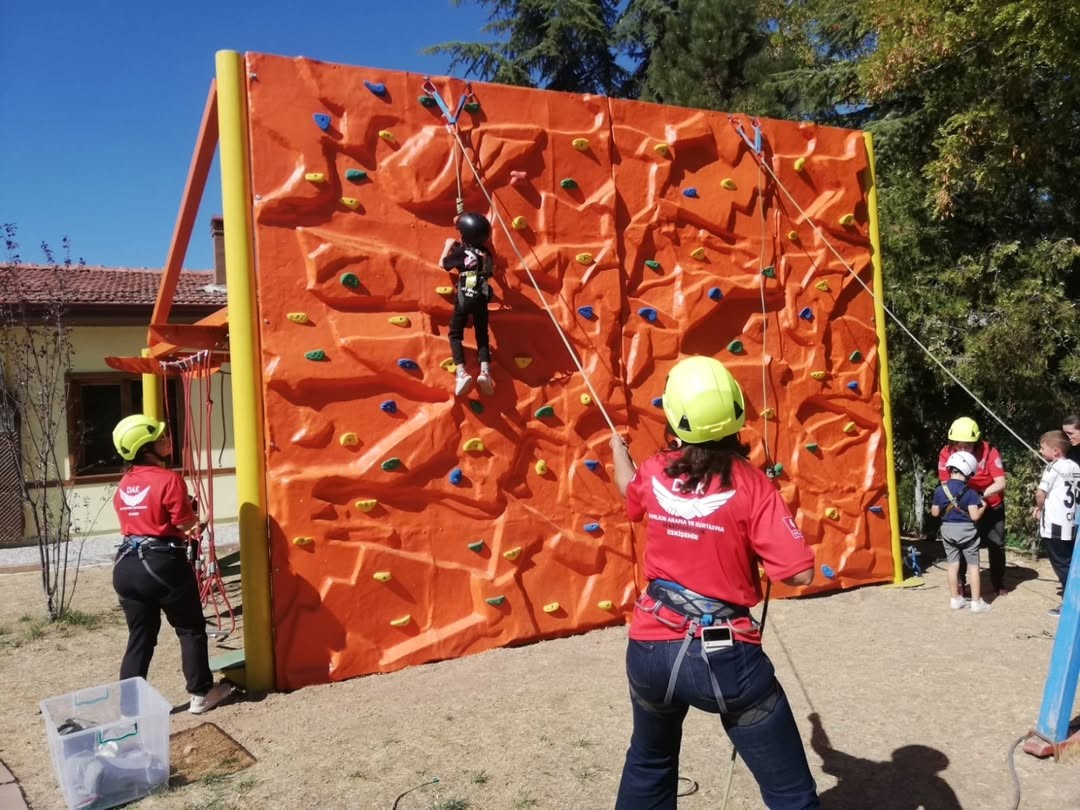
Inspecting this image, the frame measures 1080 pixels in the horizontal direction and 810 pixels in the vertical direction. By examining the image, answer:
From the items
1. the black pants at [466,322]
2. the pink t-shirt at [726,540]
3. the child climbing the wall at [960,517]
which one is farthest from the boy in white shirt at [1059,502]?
the pink t-shirt at [726,540]

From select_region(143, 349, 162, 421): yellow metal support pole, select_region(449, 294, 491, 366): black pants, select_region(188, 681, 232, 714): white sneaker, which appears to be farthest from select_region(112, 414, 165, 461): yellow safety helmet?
select_region(143, 349, 162, 421): yellow metal support pole

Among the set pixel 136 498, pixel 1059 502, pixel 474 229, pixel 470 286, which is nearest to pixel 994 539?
pixel 1059 502

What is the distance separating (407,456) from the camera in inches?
216

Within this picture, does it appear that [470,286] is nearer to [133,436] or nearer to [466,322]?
[466,322]

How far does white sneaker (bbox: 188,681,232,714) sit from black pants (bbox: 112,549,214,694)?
0.04 m

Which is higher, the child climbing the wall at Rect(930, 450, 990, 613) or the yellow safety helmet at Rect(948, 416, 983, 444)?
the yellow safety helmet at Rect(948, 416, 983, 444)

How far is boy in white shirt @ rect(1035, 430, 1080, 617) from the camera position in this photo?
20.1ft

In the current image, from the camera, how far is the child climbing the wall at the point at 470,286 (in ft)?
17.6

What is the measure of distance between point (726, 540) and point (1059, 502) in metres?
4.85

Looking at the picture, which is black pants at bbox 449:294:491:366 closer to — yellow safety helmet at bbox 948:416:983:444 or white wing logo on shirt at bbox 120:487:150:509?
white wing logo on shirt at bbox 120:487:150:509

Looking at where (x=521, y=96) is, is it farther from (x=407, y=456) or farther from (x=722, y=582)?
(x=722, y=582)

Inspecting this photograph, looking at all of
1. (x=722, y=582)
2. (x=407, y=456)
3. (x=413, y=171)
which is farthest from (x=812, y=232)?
(x=722, y=582)

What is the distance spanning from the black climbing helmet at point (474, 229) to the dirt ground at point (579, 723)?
110 inches

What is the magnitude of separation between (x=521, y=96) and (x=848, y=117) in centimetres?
842
